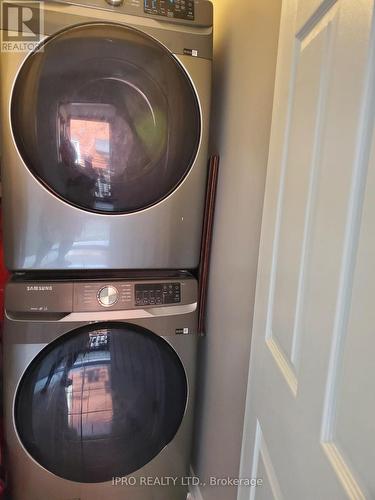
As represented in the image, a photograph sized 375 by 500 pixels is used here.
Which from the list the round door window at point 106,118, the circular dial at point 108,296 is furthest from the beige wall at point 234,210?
the circular dial at point 108,296

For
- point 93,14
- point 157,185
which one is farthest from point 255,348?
point 93,14

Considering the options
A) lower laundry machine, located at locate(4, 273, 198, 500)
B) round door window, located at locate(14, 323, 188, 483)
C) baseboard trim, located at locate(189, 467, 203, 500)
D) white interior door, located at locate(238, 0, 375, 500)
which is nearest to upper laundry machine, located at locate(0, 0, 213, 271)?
lower laundry machine, located at locate(4, 273, 198, 500)

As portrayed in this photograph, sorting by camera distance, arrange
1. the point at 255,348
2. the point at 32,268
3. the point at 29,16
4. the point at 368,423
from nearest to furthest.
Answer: the point at 368,423 < the point at 255,348 < the point at 29,16 < the point at 32,268

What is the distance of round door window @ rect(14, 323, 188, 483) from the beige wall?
0.16m

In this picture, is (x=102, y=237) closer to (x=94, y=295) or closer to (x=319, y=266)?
(x=94, y=295)

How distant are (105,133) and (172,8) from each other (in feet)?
1.40

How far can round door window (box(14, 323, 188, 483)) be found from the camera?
1.19 m

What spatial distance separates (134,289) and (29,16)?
0.82m

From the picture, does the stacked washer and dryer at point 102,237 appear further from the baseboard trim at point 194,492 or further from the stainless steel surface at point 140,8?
the baseboard trim at point 194,492

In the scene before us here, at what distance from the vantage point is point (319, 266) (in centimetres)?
59

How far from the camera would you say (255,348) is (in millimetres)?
882

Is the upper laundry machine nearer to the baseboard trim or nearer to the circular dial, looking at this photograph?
the circular dial

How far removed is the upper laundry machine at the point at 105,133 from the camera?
1.06 m

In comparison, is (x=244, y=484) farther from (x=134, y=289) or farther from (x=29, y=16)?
(x=29, y=16)
